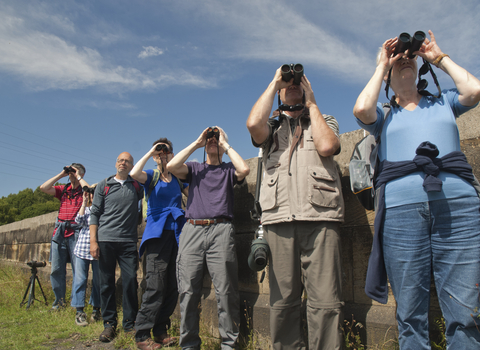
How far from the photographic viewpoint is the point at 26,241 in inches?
361

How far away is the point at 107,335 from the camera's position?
368 cm

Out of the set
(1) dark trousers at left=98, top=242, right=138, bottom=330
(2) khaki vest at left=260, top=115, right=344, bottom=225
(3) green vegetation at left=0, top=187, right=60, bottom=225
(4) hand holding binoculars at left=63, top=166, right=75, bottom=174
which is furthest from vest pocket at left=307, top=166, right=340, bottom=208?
(3) green vegetation at left=0, top=187, right=60, bottom=225

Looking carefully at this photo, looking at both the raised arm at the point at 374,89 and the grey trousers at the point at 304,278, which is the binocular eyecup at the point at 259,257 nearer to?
the grey trousers at the point at 304,278

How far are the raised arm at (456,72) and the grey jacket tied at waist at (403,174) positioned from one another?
340 millimetres

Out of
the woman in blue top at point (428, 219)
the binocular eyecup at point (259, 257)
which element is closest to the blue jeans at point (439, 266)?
the woman in blue top at point (428, 219)

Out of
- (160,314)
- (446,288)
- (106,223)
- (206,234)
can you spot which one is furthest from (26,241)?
(446,288)

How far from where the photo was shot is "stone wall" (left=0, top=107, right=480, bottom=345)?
243cm

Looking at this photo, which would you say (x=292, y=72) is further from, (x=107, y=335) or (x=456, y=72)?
(x=107, y=335)

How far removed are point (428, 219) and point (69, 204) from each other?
4919 millimetres

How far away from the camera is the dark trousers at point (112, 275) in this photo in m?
3.73

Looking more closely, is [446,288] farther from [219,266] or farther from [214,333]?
[214,333]

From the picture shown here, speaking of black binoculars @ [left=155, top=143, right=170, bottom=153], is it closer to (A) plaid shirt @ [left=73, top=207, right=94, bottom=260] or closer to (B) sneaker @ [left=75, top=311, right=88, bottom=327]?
(A) plaid shirt @ [left=73, top=207, right=94, bottom=260]

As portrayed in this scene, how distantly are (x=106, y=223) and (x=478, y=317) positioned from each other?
3.54 metres

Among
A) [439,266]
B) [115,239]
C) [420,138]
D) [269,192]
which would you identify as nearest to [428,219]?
[439,266]
